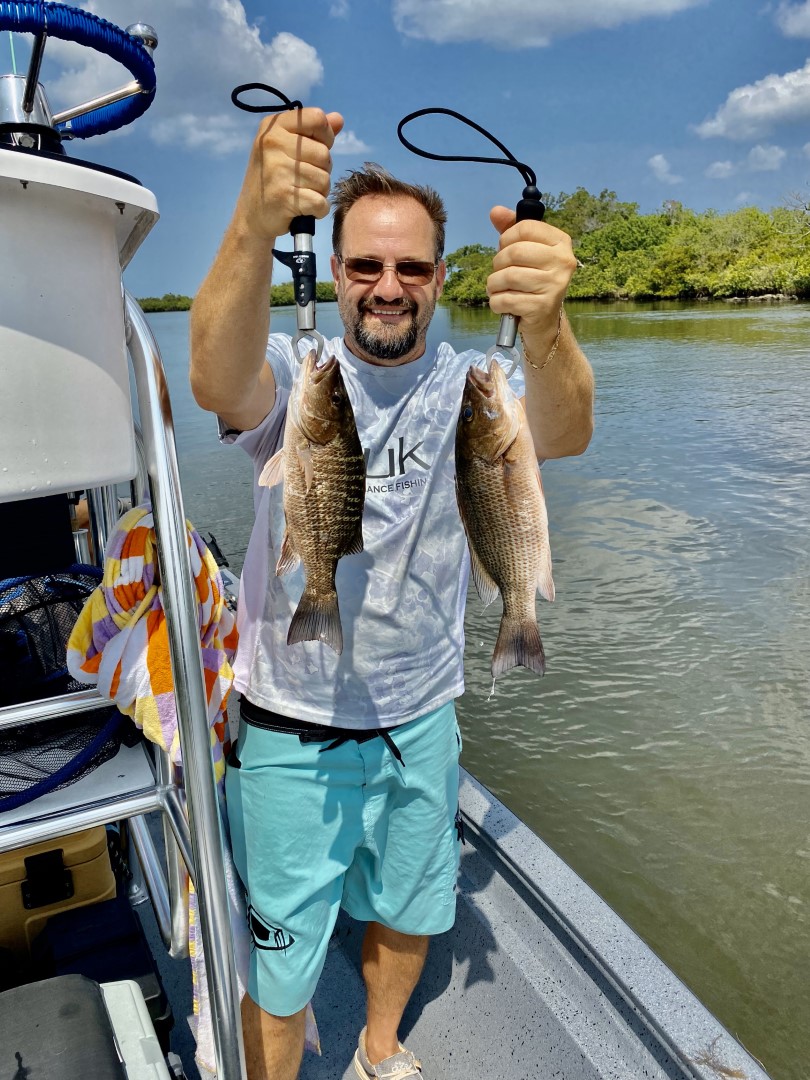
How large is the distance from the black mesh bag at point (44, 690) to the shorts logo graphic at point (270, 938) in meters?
0.63

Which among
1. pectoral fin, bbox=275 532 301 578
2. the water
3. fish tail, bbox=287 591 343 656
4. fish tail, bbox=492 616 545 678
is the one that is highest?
pectoral fin, bbox=275 532 301 578

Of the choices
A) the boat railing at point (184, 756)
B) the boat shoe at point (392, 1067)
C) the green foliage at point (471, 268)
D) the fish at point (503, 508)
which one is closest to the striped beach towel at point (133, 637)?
the boat railing at point (184, 756)

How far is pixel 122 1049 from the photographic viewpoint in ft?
4.89

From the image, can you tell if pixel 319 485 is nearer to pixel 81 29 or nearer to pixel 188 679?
pixel 188 679

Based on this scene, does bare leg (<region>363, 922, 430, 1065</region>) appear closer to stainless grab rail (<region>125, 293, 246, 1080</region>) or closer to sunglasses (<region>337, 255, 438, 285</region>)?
stainless grab rail (<region>125, 293, 246, 1080</region>)

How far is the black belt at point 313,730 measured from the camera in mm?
2039

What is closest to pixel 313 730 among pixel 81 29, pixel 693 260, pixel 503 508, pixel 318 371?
pixel 503 508

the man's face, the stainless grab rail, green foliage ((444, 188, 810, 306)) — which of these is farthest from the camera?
green foliage ((444, 188, 810, 306))

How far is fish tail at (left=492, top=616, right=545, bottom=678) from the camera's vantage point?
167 cm

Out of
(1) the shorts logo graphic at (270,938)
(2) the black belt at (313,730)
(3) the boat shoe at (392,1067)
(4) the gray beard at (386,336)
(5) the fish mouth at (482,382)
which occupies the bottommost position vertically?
(3) the boat shoe at (392,1067)

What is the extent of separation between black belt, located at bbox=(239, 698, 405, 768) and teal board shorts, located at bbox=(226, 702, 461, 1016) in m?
0.01

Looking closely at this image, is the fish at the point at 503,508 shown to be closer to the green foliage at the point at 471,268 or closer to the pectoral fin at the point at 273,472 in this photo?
the pectoral fin at the point at 273,472

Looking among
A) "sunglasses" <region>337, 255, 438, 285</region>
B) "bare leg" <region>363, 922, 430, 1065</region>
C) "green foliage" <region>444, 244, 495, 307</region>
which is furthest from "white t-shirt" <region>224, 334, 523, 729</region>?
"green foliage" <region>444, 244, 495, 307</region>

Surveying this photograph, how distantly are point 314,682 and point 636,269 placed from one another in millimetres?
75573
